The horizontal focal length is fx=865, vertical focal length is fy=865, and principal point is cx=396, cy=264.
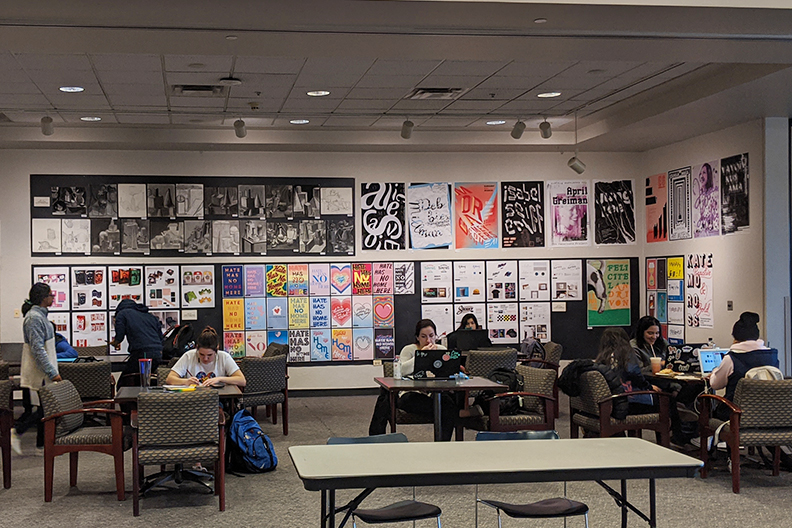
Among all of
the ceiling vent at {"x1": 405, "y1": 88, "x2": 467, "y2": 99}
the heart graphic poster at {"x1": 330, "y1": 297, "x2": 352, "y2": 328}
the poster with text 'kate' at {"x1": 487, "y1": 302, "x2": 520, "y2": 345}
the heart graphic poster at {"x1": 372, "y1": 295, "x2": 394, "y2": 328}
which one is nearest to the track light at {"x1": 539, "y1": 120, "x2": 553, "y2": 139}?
the ceiling vent at {"x1": 405, "y1": 88, "x2": 467, "y2": 99}

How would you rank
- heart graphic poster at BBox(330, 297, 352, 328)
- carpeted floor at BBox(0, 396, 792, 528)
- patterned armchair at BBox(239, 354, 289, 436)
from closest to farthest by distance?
carpeted floor at BBox(0, 396, 792, 528), patterned armchair at BBox(239, 354, 289, 436), heart graphic poster at BBox(330, 297, 352, 328)

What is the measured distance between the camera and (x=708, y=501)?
21.4 feet

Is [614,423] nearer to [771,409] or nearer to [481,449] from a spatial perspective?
[771,409]

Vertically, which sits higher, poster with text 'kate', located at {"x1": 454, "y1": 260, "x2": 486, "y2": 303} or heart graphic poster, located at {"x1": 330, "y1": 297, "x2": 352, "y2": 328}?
poster with text 'kate', located at {"x1": 454, "y1": 260, "x2": 486, "y2": 303}

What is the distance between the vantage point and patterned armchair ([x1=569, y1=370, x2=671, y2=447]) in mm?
7406

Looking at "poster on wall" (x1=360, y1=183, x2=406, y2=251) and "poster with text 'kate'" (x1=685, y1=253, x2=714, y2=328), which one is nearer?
"poster with text 'kate'" (x1=685, y1=253, x2=714, y2=328)

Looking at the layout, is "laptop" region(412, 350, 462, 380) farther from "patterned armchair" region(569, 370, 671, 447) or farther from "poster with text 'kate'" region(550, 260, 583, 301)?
"poster with text 'kate'" region(550, 260, 583, 301)

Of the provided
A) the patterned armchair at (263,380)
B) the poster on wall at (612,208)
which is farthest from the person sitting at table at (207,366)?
the poster on wall at (612,208)

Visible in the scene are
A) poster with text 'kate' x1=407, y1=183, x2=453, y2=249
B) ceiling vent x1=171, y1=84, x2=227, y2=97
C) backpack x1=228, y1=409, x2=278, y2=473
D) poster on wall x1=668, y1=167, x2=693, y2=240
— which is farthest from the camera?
poster with text 'kate' x1=407, y1=183, x2=453, y2=249

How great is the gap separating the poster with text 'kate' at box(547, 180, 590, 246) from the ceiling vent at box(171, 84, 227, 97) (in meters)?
5.61

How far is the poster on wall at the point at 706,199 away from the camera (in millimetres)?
11098

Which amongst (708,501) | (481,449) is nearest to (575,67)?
(708,501)

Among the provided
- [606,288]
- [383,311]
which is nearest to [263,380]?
[383,311]

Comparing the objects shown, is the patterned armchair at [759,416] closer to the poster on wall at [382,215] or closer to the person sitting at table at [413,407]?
the person sitting at table at [413,407]
